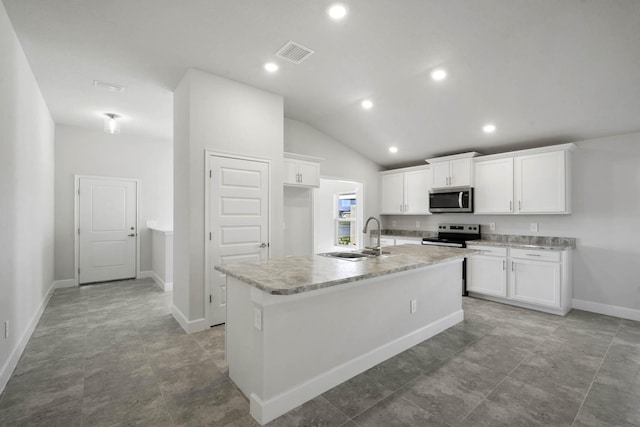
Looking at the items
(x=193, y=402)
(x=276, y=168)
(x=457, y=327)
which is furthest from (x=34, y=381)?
(x=457, y=327)

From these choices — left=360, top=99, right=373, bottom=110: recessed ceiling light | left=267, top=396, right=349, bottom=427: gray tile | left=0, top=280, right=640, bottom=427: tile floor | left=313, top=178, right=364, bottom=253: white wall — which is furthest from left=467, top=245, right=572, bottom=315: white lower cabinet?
left=313, top=178, right=364, bottom=253: white wall

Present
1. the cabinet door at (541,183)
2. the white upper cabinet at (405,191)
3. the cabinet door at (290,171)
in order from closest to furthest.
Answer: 1. the cabinet door at (541,183)
2. the cabinet door at (290,171)
3. the white upper cabinet at (405,191)

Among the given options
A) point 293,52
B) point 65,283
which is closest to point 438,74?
→ point 293,52

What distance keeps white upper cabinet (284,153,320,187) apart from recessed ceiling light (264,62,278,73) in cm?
124

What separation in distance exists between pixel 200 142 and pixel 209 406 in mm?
2578

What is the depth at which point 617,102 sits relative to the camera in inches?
128

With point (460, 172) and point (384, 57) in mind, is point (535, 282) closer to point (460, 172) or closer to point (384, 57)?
point (460, 172)

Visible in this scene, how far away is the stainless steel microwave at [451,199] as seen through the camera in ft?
15.7

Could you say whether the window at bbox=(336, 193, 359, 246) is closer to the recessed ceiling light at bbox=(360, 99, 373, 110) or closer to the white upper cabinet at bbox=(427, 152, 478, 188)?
the white upper cabinet at bbox=(427, 152, 478, 188)

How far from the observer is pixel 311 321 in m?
2.07

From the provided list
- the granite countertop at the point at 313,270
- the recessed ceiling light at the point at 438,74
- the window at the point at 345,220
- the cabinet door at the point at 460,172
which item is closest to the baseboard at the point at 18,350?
the granite countertop at the point at 313,270

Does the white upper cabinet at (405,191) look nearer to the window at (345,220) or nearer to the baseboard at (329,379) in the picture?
the window at (345,220)

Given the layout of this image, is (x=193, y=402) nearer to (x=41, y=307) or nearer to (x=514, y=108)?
(x=41, y=307)

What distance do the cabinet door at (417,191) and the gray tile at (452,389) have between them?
334 centimetres
